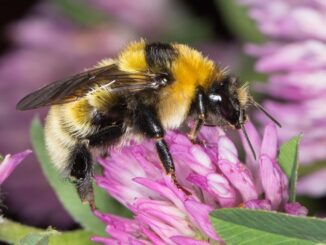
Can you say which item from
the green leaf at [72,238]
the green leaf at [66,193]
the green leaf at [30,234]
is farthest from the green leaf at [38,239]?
the green leaf at [66,193]

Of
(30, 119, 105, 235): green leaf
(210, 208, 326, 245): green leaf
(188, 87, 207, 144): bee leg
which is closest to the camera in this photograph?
(210, 208, 326, 245): green leaf

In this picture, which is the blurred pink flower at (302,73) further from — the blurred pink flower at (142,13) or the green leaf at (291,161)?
the blurred pink flower at (142,13)

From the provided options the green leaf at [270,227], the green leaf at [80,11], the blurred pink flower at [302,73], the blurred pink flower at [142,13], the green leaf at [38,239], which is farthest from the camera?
the blurred pink flower at [142,13]

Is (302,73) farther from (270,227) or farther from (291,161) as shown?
(270,227)

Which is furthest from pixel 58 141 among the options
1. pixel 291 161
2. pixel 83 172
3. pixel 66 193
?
pixel 291 161

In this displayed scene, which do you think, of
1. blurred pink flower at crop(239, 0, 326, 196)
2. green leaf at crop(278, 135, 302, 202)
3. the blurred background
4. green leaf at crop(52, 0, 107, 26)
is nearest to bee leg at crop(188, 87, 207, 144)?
green leaf at crop(278, 135, 302, 202)

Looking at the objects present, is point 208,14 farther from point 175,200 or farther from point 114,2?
point 175,200

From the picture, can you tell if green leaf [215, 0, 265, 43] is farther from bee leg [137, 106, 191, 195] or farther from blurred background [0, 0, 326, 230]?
bee leg [137, 106, 191, 195]
